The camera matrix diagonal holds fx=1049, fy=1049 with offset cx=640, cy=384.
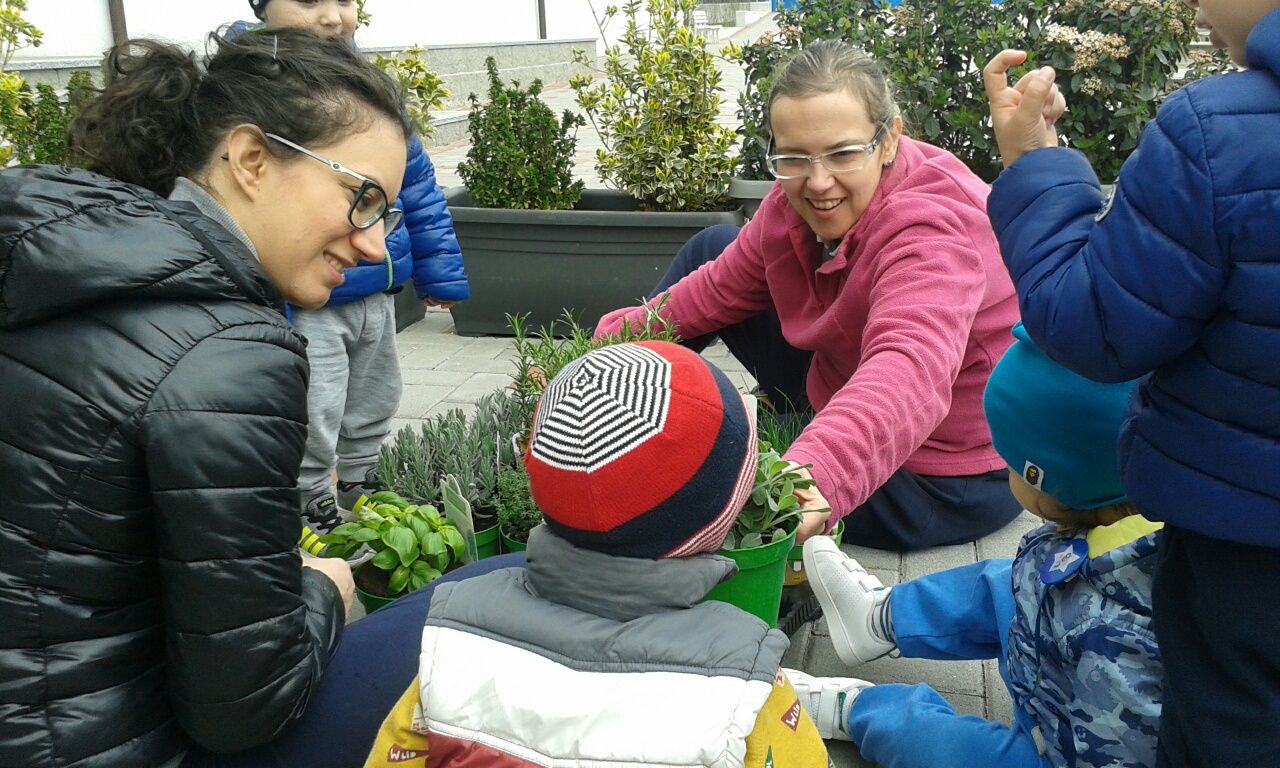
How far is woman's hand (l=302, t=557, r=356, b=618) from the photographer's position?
6.11 ft

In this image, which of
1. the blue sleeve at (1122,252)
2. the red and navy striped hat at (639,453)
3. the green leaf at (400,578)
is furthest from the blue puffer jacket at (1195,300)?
the green leaf at (400,578)

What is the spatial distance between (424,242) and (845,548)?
174cm

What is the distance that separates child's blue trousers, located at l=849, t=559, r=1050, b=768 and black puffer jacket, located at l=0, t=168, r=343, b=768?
124 cm

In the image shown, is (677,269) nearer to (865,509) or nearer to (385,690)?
(865,509)

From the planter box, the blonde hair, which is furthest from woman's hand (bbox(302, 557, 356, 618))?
the planter box

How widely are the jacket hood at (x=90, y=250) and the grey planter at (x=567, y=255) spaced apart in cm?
366

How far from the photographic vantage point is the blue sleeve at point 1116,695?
167 cm

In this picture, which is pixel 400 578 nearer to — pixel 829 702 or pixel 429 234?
pixel 829 702

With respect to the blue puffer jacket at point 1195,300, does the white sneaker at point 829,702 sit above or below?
below

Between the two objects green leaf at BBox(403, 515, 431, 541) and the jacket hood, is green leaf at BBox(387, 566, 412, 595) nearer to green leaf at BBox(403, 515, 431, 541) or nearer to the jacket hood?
green leaf at BBox(403, 515, 431, 541)

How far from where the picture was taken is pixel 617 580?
136 cm

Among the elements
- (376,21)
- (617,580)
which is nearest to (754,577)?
(617,580)

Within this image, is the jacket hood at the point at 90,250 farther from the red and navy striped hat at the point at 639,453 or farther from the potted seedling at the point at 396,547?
the potted seedling at the point at 396,547

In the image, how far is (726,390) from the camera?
1.40 meters
